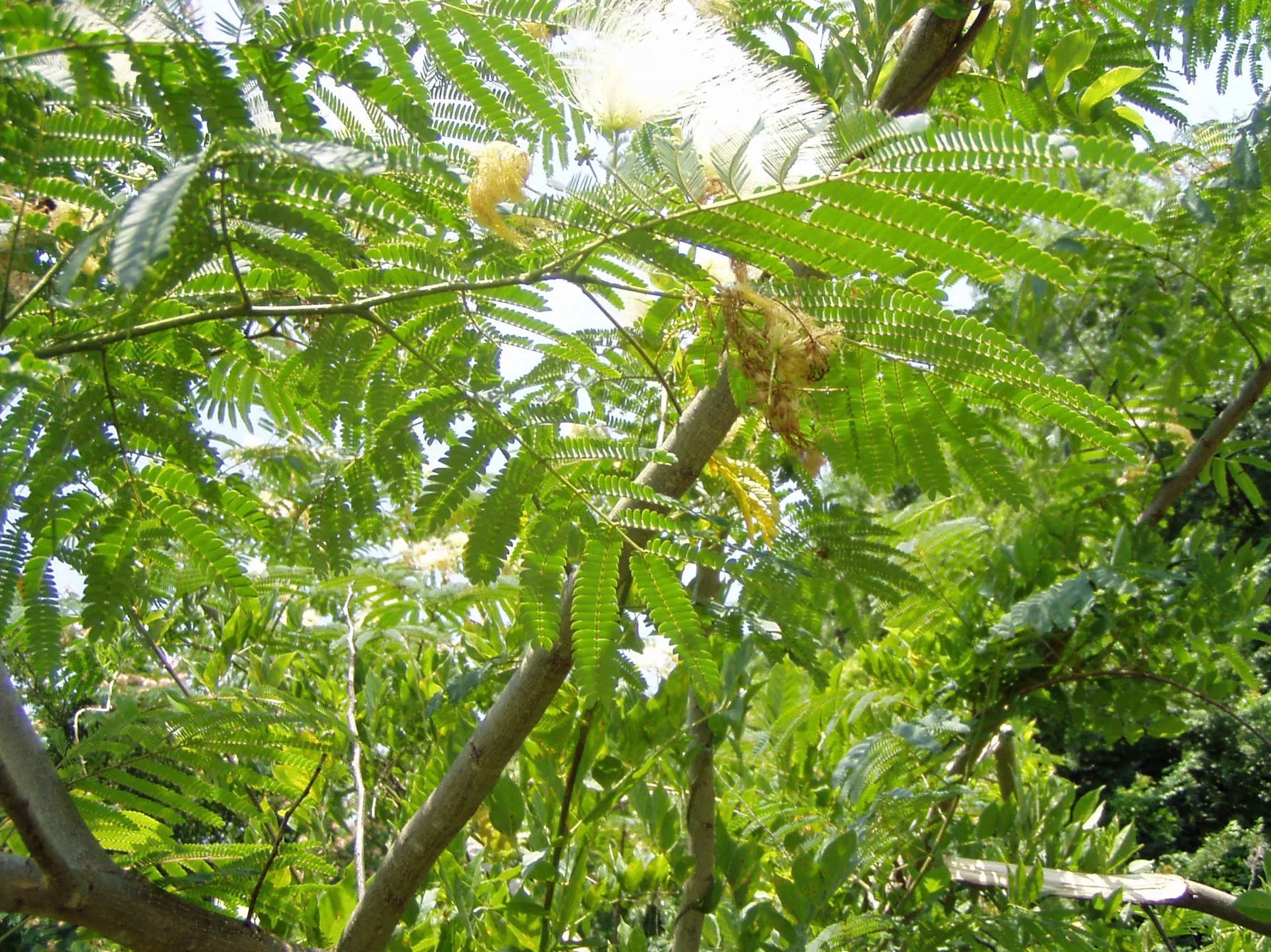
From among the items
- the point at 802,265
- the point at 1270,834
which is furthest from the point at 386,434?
the point at 1270,834

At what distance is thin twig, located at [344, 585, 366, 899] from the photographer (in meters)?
1.52

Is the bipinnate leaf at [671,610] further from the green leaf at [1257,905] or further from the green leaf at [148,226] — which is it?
the green leaf at [1257,905]

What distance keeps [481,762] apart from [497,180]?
0.73 metres

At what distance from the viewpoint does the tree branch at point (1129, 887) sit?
5.56ft

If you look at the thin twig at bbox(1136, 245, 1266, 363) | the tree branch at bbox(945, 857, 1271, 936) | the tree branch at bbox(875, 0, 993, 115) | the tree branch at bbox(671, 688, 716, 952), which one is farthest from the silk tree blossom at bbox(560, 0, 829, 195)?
the tree branch at bbox(945, 857, 1271, 936)

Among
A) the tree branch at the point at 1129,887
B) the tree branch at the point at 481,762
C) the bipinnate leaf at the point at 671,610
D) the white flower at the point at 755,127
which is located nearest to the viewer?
the white flower at the point at 755,127

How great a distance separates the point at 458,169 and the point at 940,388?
0.60 meters

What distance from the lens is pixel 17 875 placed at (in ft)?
3.44

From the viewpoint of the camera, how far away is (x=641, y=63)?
A: 0.97m

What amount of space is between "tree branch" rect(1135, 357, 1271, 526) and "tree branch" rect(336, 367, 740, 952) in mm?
1098

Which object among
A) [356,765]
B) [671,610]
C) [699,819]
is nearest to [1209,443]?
[699,819]

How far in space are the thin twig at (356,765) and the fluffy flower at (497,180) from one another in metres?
0.92

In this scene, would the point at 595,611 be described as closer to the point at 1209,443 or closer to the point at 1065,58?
the point at 1065,58

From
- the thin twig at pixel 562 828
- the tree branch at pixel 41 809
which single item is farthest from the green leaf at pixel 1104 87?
the tree branch at pixel 41 809
